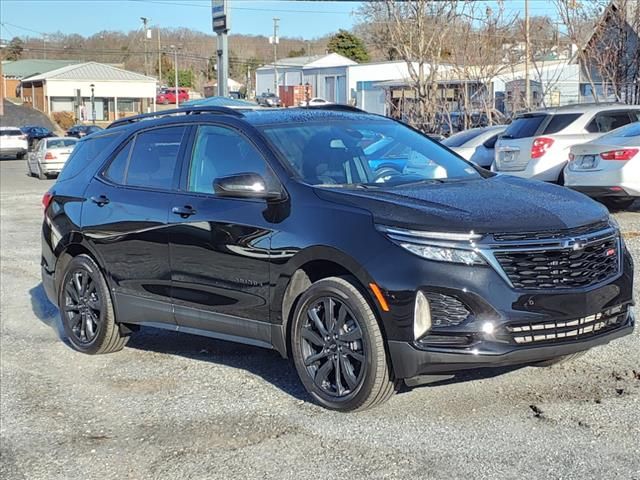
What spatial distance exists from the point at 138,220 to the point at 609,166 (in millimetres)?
8076

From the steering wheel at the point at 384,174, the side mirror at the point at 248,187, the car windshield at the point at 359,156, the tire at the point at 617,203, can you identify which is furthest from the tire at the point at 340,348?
the tire at the point at 617,203

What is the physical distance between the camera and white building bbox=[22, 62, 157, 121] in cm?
8125

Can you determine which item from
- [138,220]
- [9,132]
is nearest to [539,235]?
[138,220]

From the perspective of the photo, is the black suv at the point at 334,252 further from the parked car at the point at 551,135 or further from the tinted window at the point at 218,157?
the parked car at the point at 551,135

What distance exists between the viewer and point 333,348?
16.5ft

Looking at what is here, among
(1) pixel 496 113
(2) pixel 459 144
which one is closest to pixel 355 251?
(2) pixel 459 144

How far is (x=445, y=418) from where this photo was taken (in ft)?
16.0

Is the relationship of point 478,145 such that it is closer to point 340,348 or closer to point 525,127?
point 525,127

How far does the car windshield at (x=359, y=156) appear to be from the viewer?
18.3ft

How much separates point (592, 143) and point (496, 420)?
867 centimetres

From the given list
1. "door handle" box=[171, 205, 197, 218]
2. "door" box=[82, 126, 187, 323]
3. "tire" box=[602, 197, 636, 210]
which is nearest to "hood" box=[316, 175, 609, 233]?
"door handle" box=[171, 205, 197, 218]

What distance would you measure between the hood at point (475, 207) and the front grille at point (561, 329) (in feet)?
1.68

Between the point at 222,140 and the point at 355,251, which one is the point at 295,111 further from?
the point at 355,251

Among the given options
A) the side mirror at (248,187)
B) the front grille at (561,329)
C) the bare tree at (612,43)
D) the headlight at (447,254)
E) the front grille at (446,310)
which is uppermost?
the bare tree at (612,43)
